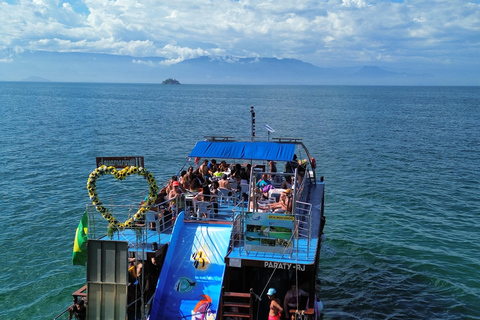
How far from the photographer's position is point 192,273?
1302cm

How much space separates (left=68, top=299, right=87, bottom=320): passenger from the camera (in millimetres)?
12016

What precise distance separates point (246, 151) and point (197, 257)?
514cm

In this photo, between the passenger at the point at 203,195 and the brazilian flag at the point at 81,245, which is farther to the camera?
the passenger at the point at 203,195

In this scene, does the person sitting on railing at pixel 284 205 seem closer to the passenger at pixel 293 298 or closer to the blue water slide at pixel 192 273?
the blue water slide at pixel 192 273

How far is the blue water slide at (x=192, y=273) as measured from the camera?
12172 mm

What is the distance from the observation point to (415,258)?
819 inches

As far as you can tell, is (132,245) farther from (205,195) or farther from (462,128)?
(462,128)

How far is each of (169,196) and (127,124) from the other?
54.3 m

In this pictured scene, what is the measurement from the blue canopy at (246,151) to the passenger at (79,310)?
6.81 meters

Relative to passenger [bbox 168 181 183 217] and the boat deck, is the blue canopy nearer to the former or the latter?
the boat deck

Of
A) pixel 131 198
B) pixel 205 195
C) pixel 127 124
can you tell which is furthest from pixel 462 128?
pixel 205 195

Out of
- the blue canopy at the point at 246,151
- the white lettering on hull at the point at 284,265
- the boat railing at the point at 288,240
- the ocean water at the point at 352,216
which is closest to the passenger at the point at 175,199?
the blue canopy at the point at 246,151

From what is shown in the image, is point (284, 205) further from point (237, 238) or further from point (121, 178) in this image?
point (121, 178)

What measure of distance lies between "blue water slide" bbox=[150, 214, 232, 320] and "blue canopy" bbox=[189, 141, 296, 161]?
3454 millimetres
